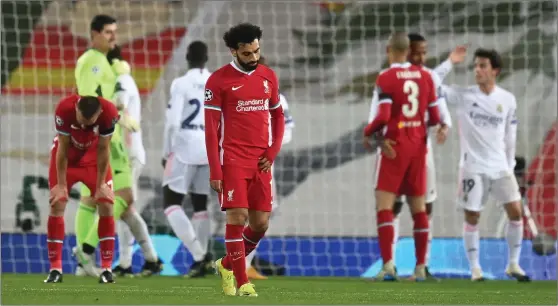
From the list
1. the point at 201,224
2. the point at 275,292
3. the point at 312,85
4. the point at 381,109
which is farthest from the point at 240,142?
the point at 312,85

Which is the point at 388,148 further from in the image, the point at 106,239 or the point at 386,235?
the point at 106,239

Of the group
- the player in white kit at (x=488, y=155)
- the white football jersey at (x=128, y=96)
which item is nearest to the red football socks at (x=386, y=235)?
the player in white kit at (x=488, y=155)

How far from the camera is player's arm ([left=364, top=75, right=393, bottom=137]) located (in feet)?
35.2

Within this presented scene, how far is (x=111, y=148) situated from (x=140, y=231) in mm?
859

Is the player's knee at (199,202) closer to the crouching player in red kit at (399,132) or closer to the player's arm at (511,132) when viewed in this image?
the crouching player in red kit at (399,132)

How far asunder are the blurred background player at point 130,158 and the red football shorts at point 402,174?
2.16 m

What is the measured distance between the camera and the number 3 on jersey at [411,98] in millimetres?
10844

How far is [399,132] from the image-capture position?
10922 millimetres

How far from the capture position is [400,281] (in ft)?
36.1

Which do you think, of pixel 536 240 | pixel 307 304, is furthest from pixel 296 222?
pixel 307 304

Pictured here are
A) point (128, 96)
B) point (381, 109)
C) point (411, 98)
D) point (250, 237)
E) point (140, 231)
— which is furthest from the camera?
point (140, 231)

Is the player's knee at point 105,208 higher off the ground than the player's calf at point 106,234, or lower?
higher

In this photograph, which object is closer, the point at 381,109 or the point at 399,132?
the point at 381,109

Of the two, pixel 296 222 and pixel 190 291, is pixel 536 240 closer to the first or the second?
pixel 296 222
